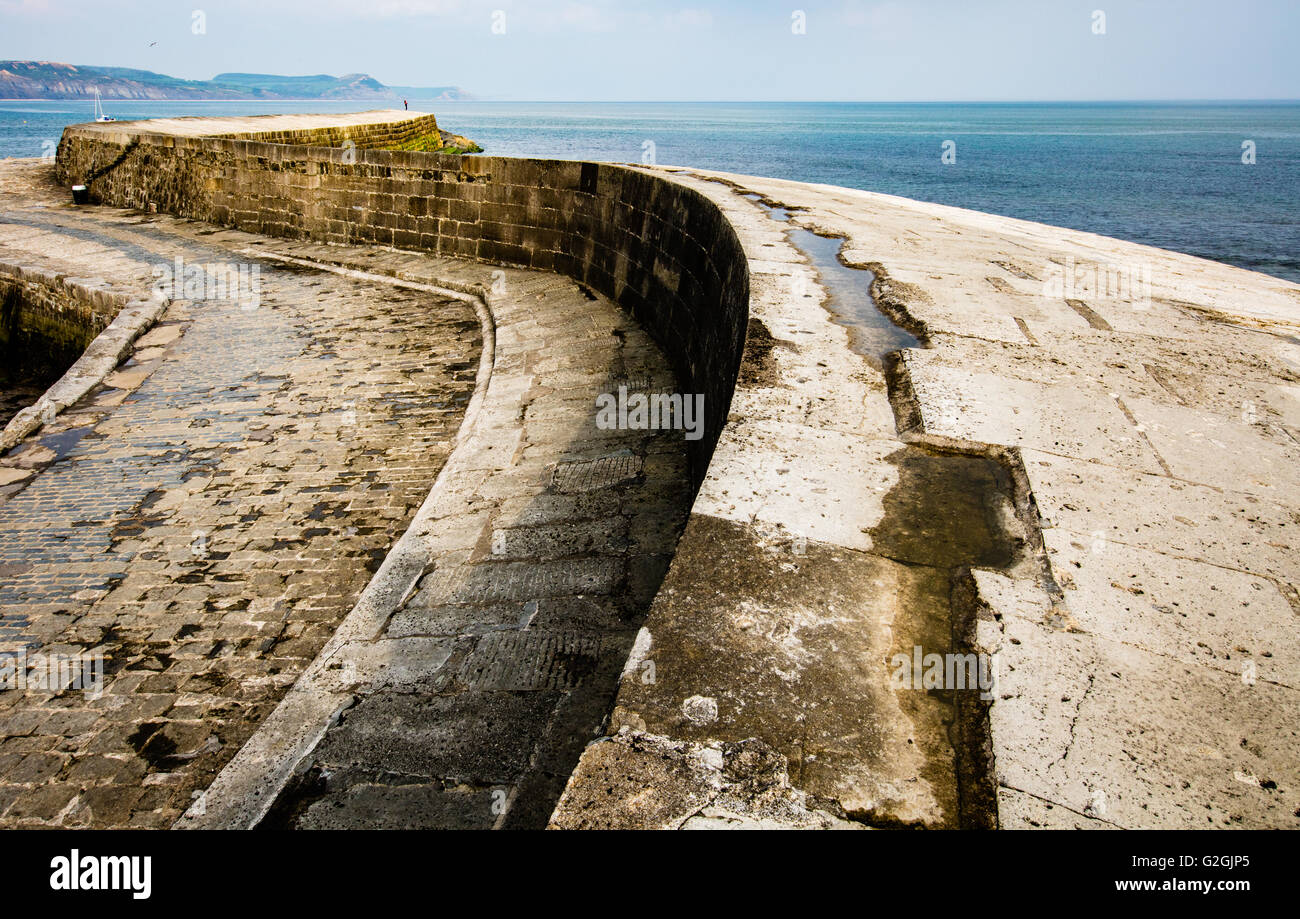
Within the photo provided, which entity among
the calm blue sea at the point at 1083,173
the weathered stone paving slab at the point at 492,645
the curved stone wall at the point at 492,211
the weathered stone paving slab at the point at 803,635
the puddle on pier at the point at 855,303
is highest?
the calm blue sea at the point at 1083,173

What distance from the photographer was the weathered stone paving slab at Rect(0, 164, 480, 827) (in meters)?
3.54

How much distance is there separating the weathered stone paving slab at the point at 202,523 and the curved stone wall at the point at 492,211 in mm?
1865

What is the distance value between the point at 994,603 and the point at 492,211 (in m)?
10.5

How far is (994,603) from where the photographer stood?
2.04 m

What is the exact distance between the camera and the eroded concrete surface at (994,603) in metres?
1.53

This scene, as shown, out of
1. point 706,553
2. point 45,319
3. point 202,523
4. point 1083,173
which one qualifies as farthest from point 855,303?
point 1083,173

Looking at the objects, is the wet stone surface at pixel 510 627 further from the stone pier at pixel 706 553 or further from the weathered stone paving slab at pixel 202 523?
the weathered stone paving slab at pixel 202 523

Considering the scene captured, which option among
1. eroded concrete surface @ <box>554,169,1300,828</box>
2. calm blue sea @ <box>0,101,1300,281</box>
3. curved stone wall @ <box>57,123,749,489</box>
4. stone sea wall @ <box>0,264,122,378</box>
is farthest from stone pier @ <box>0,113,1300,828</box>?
calm blue sea @ <box>0,101,1300,281</box>

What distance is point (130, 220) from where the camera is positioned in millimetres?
15094

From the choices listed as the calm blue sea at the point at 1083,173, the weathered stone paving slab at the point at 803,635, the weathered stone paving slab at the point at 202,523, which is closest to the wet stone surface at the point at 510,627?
the weathered stone paving slab at the point at 202,523

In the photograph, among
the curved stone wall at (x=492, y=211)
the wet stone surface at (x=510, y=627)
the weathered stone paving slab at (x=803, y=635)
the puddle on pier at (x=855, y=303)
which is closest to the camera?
the weathered stone paving slab at (x=803, y=635)

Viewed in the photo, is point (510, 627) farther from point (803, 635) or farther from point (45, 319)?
point (45, 319)
